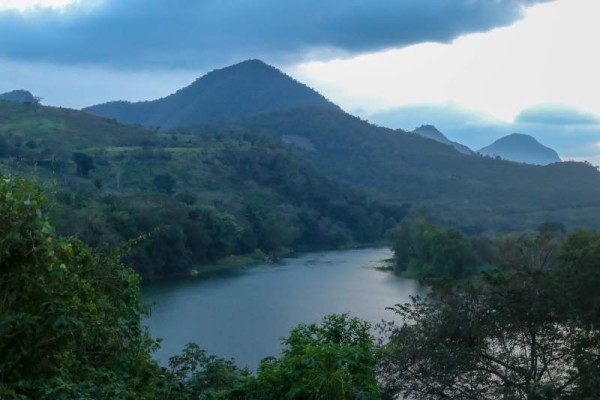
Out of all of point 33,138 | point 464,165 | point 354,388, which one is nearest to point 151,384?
point 354,388

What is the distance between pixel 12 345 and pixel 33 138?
64.6m

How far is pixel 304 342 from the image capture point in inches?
297

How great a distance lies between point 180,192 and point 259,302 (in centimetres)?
2639

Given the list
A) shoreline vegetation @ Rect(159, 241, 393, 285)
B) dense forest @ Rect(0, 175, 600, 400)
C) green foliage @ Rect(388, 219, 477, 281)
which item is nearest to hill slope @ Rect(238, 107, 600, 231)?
shoreline vegetation @ Rect(159, 241, 393, 285)

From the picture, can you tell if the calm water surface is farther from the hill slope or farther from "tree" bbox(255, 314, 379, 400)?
the hill slope

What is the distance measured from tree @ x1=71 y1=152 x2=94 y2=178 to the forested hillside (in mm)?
80

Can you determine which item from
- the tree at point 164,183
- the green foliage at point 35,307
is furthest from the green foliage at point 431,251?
the green foliage at point 35,307

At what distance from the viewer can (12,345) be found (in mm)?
4113

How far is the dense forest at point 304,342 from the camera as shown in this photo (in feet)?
13.5

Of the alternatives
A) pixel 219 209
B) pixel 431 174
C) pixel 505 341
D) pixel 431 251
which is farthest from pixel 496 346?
pixel 431 174

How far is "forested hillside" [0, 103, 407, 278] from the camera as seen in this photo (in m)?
37.4

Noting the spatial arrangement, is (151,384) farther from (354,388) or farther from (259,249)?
(259,249)

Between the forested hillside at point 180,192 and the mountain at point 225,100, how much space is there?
8894cm

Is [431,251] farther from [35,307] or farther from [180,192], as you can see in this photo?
[35,307]
